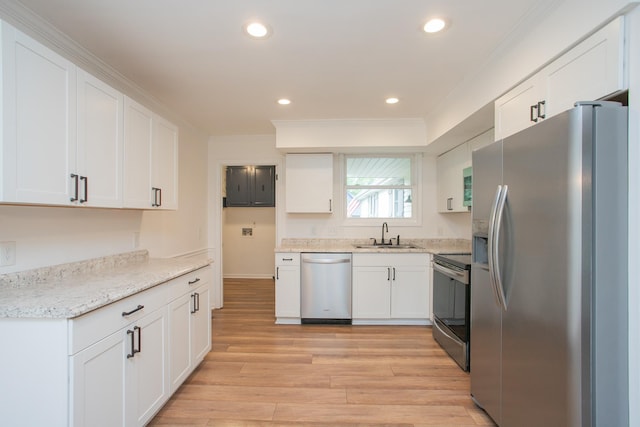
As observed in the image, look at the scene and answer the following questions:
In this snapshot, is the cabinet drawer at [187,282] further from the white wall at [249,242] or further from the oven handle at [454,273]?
the white wall at [249,242]

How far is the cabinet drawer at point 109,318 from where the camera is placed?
4.03 ft

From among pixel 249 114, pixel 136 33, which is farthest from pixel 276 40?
pixel 249 114

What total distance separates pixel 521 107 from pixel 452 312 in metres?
1.79

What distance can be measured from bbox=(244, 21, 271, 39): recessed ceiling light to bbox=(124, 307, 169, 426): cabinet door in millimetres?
1828

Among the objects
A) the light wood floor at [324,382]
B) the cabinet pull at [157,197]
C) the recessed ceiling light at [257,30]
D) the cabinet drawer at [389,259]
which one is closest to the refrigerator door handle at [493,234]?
the light wood floor at [324,382]

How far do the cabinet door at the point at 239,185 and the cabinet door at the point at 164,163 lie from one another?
3013 mm

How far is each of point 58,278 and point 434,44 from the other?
2.85 meters

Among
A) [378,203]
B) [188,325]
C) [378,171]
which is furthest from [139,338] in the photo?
[378,171]

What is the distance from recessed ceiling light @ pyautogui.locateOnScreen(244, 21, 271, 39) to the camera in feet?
5.80

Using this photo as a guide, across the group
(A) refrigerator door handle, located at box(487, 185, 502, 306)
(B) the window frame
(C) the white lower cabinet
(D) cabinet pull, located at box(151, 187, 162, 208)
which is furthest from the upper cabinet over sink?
(B) the window frame

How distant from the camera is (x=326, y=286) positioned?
352 centimetres

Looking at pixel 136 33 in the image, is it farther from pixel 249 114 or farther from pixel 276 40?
pixel 249 114

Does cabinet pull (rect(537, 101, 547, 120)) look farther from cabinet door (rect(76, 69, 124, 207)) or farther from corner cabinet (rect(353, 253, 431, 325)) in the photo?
cabinet door (rect(76, 69, 124, 207))

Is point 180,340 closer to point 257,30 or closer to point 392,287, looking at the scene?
point 257,30
